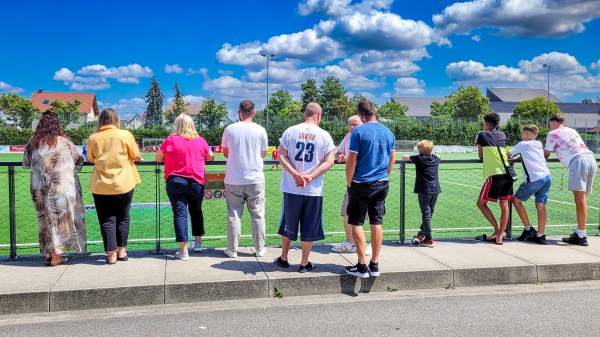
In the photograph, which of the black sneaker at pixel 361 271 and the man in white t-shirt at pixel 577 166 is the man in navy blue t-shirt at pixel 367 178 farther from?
the man in white t-shirt at pixel 577 166

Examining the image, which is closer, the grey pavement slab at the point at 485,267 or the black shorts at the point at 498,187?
the grey pavement slab at the point at 485,267

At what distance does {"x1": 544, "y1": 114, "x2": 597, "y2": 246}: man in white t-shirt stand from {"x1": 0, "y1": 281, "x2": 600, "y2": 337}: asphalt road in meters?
1.83

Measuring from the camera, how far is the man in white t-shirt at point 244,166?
571 centimetres

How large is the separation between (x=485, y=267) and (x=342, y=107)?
83.9m

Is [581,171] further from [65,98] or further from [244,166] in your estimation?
[65,98]

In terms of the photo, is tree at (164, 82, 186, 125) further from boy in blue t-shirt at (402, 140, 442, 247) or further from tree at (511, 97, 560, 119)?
tree at (511, 97, 560, 119)

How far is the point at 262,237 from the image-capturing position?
19.7ft

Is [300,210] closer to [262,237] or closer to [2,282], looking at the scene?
[262,237]

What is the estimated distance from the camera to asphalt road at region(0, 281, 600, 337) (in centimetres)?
415

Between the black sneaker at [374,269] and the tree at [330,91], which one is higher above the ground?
the tree at [330,91]

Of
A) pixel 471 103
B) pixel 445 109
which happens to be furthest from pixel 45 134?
pixel 445 109

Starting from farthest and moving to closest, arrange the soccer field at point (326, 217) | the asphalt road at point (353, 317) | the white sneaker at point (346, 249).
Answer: the soccer field at point (326, 217)
the white sneaker at point (346, 249)
the asphalt road at point (353, 317)

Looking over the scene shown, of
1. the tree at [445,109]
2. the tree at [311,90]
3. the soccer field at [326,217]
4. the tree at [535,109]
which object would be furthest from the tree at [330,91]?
the soccer field at [326,217]

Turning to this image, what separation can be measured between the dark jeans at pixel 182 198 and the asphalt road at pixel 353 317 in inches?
45.5
